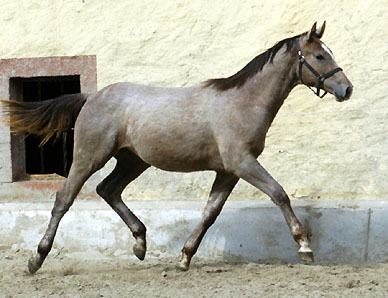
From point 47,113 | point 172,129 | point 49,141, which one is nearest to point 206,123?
point 172,129

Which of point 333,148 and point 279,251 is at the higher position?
point 333,148

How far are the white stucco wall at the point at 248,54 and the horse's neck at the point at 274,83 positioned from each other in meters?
1.32

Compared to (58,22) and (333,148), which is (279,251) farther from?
(58,22)

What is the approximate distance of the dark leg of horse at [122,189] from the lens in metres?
5.55

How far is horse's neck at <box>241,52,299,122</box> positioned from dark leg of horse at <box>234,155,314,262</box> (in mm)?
497

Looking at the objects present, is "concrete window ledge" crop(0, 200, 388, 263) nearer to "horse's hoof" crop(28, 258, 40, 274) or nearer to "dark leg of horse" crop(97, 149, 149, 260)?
"dark leg of horse" crop(97, 149, 149, 260)

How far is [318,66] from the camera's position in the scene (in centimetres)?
489

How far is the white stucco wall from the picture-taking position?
242 inches

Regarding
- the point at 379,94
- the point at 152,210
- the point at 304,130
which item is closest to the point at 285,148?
the point at 304,130

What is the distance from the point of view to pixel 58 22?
22.6ft

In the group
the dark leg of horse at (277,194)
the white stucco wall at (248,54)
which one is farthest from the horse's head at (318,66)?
the white stucco wall at (248,54)

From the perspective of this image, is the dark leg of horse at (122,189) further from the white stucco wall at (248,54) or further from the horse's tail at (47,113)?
the white stucco wall at (248,54)

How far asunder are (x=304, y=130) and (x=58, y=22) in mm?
2970

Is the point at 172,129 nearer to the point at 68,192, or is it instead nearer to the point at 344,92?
the point at 68,192
